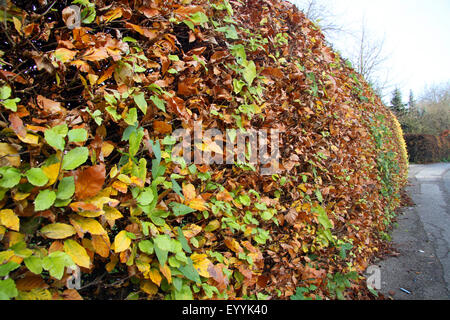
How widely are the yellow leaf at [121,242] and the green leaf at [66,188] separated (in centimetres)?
23

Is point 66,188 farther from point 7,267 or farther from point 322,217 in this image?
point 322,217

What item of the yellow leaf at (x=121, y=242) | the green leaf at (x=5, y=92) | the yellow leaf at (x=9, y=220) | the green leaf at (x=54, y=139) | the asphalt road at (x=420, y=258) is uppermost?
the green leaf at (x=5, y=92)

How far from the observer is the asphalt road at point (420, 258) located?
299 cm

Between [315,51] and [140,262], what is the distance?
2.73 meters

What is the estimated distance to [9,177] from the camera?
2.33 ft

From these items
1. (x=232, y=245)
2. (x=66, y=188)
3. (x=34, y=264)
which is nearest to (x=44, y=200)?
(x=66, y=188)

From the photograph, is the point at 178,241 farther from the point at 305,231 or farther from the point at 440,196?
the point at 440,196

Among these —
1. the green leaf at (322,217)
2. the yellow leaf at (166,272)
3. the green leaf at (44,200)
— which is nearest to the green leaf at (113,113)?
the green leaf at (44,200)

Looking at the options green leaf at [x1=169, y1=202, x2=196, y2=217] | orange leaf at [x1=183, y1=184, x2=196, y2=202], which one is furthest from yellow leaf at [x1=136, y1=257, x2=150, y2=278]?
orange leaf at [x1=183, y1=184, x2=196, y2=202]

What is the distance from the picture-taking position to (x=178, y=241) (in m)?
1.07

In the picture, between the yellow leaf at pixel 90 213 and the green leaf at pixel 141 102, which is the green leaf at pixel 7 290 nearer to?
the yellow leaf at pixel 90 213

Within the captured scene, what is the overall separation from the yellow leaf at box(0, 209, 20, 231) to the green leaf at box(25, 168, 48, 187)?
96mm

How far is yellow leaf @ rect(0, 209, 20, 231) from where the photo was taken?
697 millimetres

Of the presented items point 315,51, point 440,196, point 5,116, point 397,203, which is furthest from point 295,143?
point 440,196
